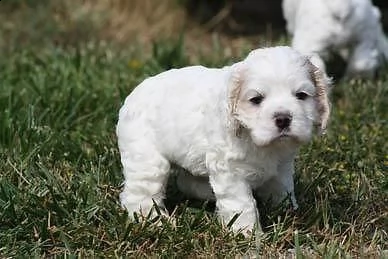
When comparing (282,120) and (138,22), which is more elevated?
(282,120)

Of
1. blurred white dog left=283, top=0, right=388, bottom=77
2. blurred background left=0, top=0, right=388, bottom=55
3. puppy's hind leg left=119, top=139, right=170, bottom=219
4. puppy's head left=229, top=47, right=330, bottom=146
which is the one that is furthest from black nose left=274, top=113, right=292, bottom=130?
blurred background left=0, top=0, right=388, bottom=55

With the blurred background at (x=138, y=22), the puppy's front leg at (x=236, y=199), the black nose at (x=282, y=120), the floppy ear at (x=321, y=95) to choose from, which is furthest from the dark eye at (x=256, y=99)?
the blurred background at (x=138, y=22)

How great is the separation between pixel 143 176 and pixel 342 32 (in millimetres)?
2987

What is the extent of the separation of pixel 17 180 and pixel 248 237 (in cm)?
143

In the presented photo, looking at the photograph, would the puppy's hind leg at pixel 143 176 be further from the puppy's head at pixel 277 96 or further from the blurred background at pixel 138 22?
the blurred background at pixel 138 22

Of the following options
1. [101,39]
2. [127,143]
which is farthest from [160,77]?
[101,39]

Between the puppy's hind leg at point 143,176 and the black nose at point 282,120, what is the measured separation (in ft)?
2.65

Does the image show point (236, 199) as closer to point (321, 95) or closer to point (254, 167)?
point (254, 167)

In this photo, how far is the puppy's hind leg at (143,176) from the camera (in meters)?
4.87

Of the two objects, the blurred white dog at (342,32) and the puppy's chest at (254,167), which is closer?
the puppy's chest at (254,167)

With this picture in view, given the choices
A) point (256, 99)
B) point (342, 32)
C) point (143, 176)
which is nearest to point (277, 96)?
point (256, 99)

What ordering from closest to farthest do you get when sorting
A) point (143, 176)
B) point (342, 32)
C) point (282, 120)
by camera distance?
1. point (282, 120)
2. point (143, 176)
3. point (342, 32)

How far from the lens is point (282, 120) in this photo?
4293mm

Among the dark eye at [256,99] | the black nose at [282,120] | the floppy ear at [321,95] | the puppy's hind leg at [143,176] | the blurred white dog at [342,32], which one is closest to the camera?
the black nose at [282,120]
